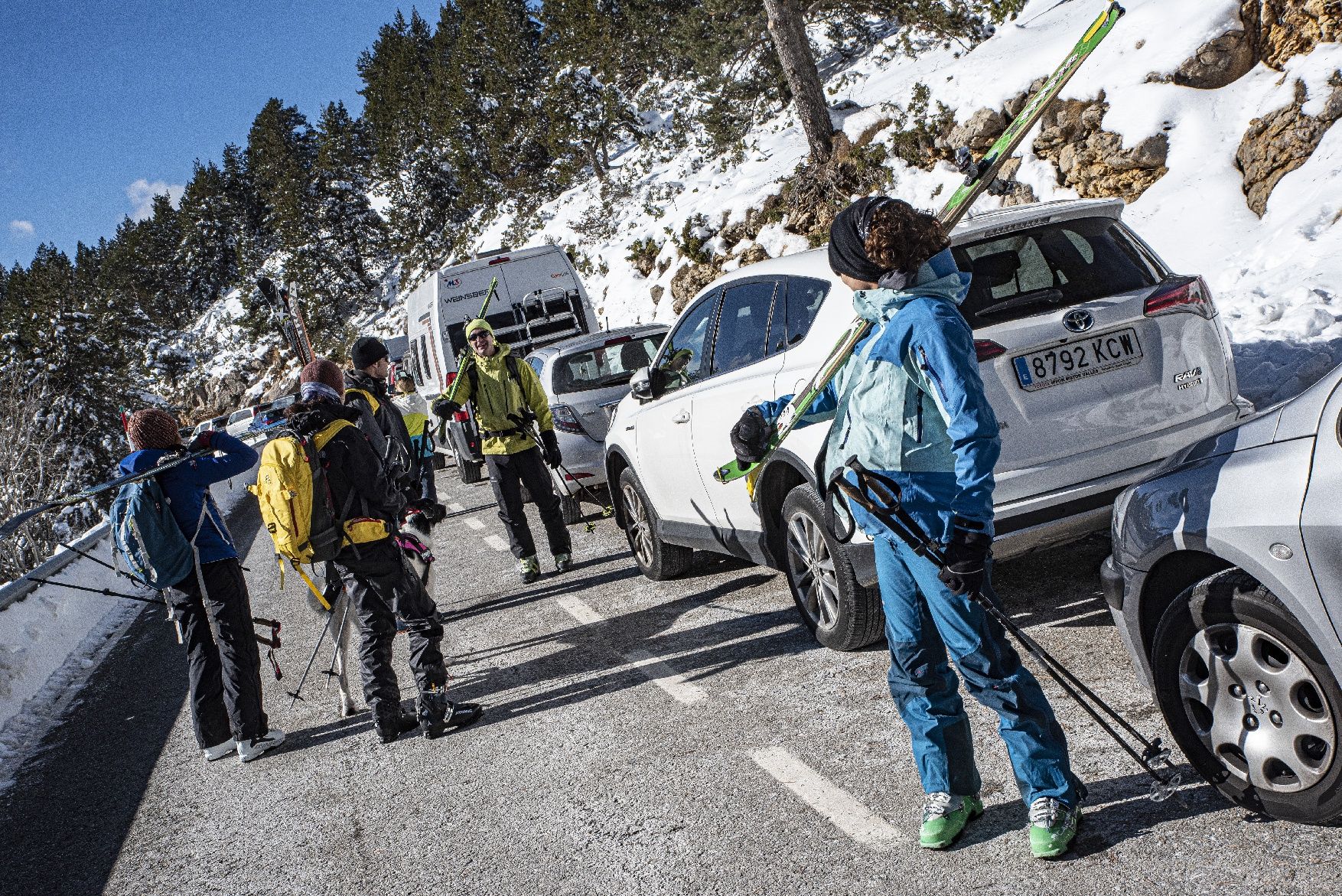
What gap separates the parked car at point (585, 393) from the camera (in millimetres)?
10086

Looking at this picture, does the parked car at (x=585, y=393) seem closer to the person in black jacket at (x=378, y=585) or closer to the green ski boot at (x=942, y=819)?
A: the person in black jacket at (x=378, y=585)

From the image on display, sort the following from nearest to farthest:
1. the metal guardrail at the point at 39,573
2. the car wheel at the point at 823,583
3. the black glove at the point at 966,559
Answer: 1. the black glove at the point at 966,559
2. the car wheel at the point at 823,583
3. the metal guardrail at the point at 39,573

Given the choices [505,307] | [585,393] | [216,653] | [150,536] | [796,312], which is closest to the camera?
[796,312]

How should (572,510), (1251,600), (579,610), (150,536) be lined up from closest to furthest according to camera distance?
(1251,600) → (150,536) → (579,610) → (572,510)

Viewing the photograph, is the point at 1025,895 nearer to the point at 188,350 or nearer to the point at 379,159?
the point at 379,159

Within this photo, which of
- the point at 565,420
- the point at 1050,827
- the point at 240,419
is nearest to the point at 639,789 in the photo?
the point at 1050,827

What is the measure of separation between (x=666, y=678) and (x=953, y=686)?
2.56 metres

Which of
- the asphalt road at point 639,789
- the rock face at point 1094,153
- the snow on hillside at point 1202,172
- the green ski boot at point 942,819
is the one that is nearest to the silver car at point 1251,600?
the asphalt road at point 639,789

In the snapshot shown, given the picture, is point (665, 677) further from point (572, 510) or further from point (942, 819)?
point (572, 510)

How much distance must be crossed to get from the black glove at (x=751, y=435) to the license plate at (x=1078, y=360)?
1388mm

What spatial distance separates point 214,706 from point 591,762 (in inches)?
94.1

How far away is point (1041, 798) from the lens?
3.19m

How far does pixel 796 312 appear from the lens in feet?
17.5

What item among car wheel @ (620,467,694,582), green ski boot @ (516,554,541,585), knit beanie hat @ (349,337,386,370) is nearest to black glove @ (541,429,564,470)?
green ski boot @ (516,554,541,585)
